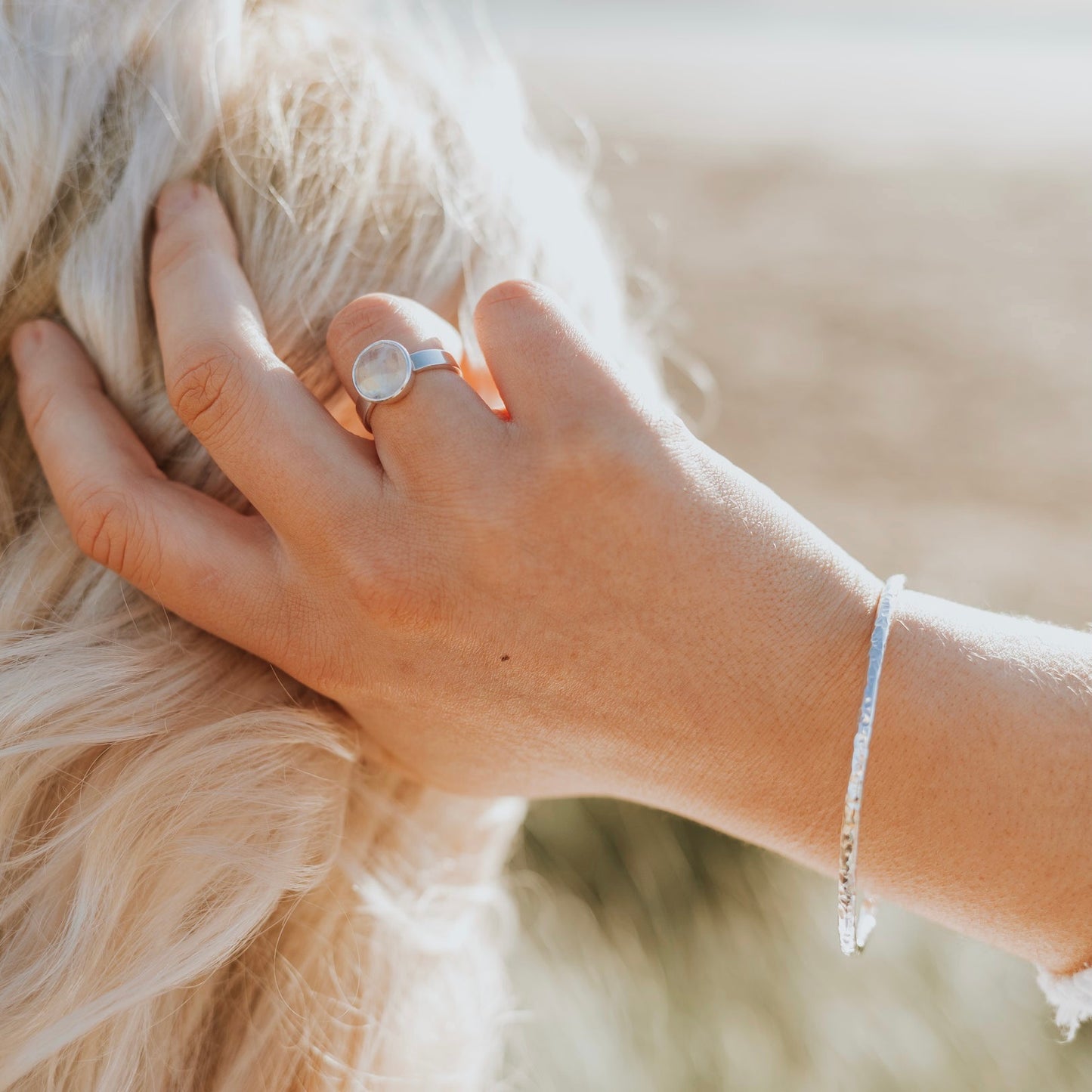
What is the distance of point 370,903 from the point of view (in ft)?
4.71

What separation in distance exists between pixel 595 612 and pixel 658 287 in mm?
1182

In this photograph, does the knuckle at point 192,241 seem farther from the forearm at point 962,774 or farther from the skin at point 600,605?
the forearm at point 962,774

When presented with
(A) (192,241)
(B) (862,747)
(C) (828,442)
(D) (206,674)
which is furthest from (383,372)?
(C) (828,442)

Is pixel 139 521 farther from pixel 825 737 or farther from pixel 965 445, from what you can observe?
pixel 965 445

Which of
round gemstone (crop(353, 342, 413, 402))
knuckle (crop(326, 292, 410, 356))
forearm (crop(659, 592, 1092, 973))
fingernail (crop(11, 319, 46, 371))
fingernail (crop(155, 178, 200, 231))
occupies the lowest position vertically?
forearm (crop(659, 592, 1092, 973))

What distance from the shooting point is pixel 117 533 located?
1.17 meters

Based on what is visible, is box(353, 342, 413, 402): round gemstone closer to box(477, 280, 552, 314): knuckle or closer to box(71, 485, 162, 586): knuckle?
box(477, 280, 552, 314): knuckle

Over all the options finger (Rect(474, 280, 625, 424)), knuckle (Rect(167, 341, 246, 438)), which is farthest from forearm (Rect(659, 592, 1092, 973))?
knuckle (Rect(167, 341, 246, 438))

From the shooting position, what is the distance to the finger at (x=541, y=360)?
115cm

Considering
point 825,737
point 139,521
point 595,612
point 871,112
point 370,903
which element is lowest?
point 871,112

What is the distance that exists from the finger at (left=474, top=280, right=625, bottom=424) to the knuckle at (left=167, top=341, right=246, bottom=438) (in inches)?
11.7

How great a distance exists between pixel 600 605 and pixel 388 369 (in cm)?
37

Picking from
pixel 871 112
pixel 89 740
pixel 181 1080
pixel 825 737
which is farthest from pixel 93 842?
pixel 871 112

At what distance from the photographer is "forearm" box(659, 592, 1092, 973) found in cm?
111
